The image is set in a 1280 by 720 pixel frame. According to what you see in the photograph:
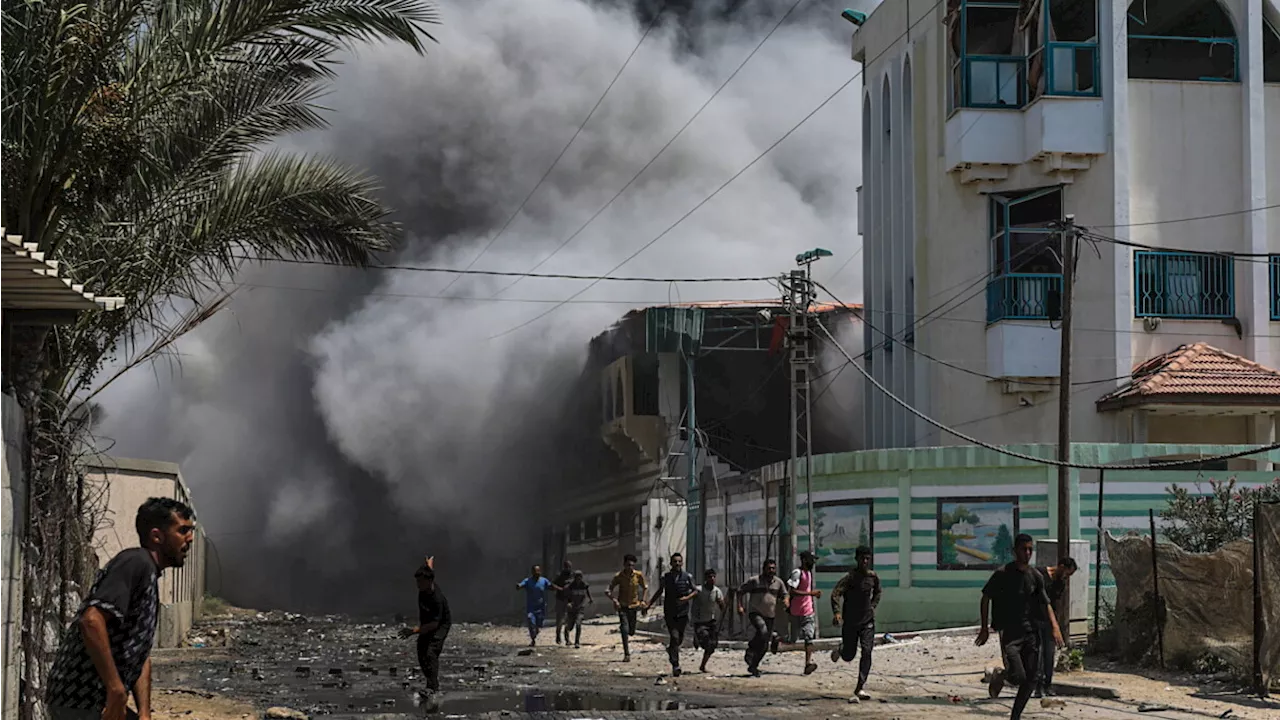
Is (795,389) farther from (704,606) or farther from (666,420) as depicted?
(666,420)

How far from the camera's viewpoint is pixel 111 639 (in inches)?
232

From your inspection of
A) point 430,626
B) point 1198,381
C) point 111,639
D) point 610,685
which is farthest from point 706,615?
point 111,639

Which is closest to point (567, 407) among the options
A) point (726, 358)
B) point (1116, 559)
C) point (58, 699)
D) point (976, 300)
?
point (726, 358)

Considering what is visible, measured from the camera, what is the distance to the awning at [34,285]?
27.0ft

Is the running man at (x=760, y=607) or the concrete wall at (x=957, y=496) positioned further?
the concrete wall at (x=957, y=496)

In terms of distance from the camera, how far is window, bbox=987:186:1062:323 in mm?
29562

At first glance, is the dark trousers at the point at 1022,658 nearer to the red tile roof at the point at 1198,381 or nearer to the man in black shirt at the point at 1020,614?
the man in black shirt at the point at 1020,614

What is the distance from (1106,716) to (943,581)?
496 inches

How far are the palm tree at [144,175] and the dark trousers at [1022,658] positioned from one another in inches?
235

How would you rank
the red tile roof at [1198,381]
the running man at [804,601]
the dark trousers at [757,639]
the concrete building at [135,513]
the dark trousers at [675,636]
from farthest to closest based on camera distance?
1. the red tile roof at [1198,381]
2. the concrete building at [135,513]
3. the running man at [804,601]
4. the dark trousers at [675,636]
5. the dark trousers at [757,639]

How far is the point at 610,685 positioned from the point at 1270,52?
1987 cm

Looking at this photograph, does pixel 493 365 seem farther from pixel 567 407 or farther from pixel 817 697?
pixel 817 697

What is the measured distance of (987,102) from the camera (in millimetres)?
29969

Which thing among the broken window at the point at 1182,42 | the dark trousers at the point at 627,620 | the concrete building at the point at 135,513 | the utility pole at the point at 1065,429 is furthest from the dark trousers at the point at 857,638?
the broken window at the point at 1182,42
